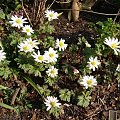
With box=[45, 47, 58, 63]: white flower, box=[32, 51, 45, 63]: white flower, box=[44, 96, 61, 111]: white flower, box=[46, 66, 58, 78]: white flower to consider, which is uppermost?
box=[45, 47, 58, 63]: white flower

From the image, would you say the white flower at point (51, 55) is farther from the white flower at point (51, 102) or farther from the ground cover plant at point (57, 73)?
the white flower at point (51, 102)

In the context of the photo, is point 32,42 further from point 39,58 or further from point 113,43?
point 113,43

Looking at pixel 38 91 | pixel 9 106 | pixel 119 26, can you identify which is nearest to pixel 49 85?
pixel 38 91

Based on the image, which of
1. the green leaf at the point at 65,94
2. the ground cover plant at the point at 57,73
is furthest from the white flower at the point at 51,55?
the green leaf at the point at 65,94

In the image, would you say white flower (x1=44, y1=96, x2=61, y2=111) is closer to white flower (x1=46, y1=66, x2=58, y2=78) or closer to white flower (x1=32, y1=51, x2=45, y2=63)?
white flower (x1=46, y1=66, x2=58, y2=78)

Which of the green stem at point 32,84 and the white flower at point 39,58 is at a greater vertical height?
the white flower at point 39,58

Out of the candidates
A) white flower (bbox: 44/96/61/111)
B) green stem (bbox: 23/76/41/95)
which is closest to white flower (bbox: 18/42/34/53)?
green stem (bbox: 23/76/41/95)

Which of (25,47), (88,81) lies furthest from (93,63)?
(25,47)

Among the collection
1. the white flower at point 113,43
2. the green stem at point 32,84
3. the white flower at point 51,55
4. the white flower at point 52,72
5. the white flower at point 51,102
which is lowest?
the white flower at point 51,102

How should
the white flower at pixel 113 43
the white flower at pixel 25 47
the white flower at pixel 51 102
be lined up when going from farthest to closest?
the white flower at pixel 113 43
the white flower at pixel 25 47
the white flower at pixel 51 102

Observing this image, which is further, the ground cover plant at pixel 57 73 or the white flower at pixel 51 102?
the ground cover plant at pixel 57 73
